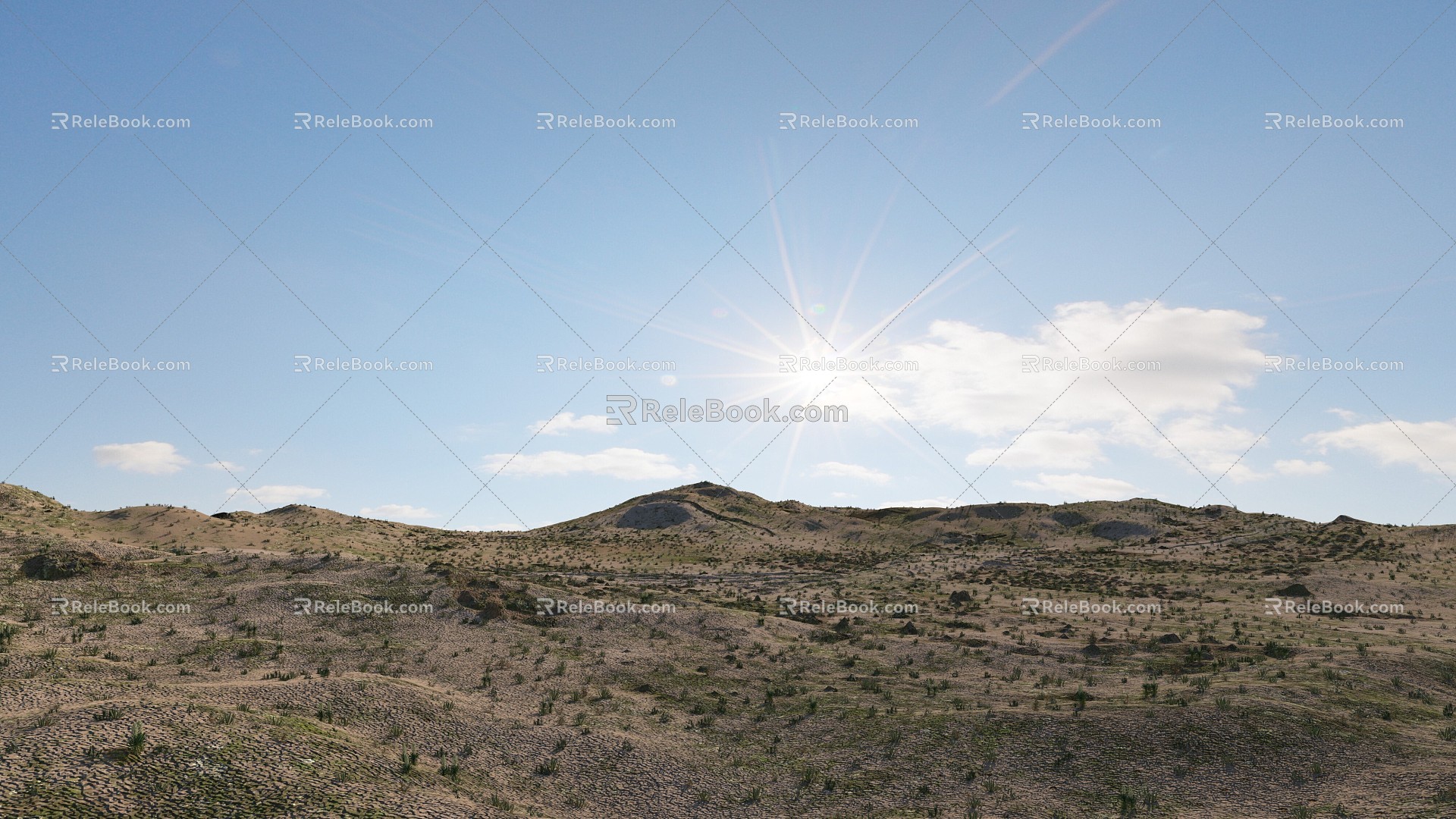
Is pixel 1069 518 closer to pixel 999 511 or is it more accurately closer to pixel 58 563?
pixel 999 511

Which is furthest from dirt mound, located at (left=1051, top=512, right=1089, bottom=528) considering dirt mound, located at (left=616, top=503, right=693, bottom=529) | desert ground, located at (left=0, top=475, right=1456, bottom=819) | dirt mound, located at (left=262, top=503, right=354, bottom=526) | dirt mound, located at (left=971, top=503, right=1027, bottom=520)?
dirt mound, located at (left=262, top=503, right=354, bottom=526)

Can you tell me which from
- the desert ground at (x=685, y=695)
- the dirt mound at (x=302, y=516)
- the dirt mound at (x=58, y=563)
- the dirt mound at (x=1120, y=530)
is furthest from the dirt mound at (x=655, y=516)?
the dirt mound at (x=58, y=563)

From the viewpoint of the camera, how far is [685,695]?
88.7 feet

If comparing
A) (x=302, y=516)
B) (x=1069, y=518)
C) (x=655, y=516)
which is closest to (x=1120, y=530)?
(x=1069, y=518)

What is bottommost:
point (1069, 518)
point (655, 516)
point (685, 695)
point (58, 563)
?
point (685, 695)

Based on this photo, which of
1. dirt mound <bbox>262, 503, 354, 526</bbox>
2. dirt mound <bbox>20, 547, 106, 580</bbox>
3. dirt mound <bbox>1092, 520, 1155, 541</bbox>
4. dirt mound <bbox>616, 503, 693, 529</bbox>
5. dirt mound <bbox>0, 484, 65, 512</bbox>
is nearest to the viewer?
dirt mound <bbox>20, 547, 106, 580</bbox>

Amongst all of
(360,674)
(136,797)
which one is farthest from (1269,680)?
(136,797)

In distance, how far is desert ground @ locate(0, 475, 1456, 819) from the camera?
54.1 feet

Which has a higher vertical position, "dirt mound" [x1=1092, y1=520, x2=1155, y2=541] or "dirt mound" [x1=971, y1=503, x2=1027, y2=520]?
"dirt mound" [x1=971, y1=503, x2=1027, y2=520]

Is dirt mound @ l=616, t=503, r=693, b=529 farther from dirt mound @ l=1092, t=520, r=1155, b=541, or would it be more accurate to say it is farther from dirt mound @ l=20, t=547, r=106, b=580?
dirt mound @ l=20, t=547, r=106, b=580

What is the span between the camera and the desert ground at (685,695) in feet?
54.1

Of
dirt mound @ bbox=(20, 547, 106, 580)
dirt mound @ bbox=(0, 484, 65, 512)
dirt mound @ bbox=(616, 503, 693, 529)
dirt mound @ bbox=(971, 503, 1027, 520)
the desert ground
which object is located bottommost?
the desert ground

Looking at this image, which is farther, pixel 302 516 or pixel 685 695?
pixel 302 516

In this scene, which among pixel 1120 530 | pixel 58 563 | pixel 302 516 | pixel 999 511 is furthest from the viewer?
pixel 999 511
